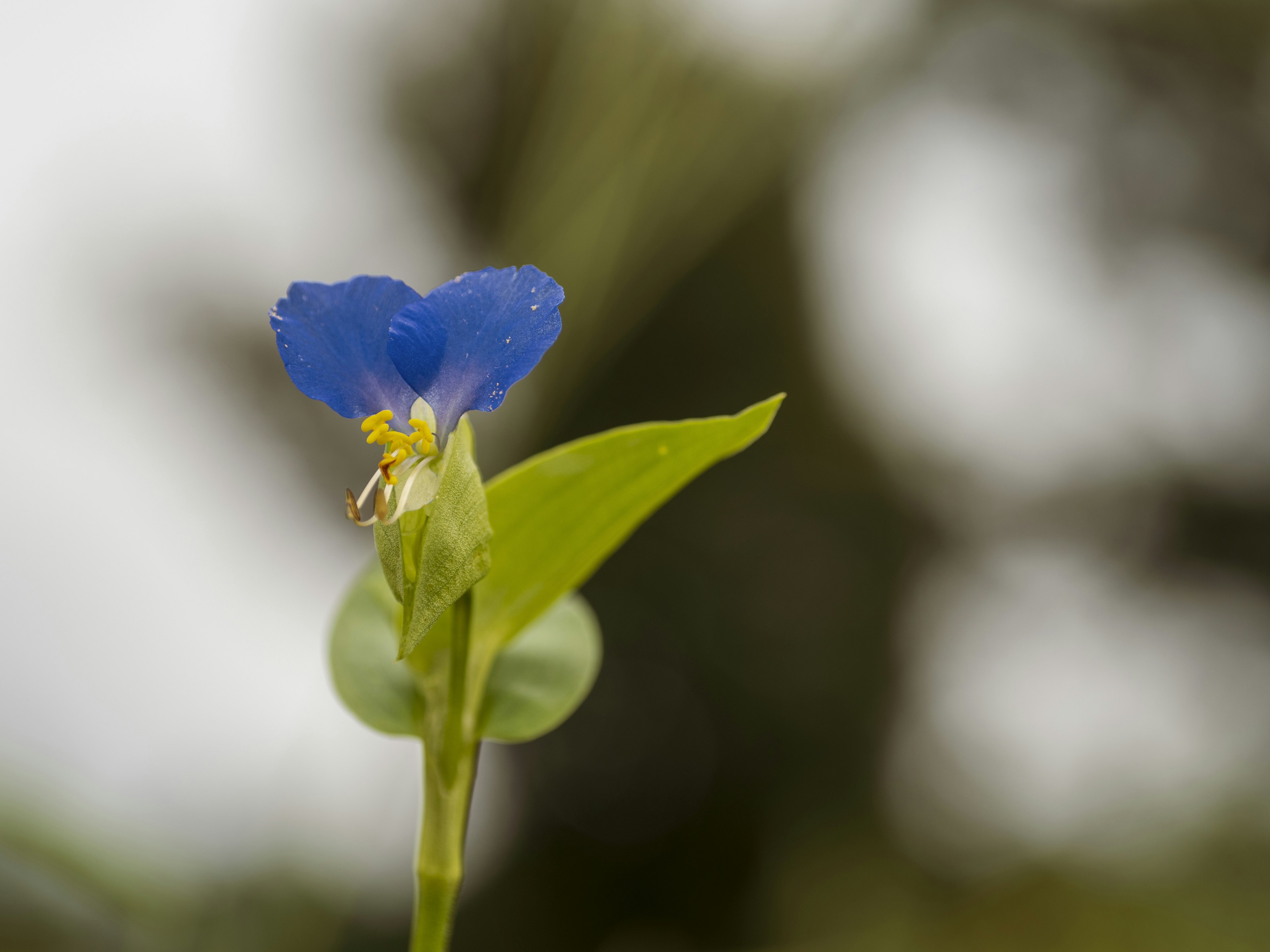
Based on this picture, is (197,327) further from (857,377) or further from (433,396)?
(433,396)

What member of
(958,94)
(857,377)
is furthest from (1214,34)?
(857,377)

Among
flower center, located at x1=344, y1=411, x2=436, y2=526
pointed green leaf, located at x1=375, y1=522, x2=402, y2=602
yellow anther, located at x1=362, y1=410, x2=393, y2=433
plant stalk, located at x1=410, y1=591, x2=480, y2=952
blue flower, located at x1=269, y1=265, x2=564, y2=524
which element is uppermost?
blue flower, located at x1=269, y1=265, x2=564, y2=524

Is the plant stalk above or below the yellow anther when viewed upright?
below

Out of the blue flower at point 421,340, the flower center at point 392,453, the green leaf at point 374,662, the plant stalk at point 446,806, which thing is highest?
the blue flower at point 421,340

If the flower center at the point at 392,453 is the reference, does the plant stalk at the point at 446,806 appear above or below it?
below
